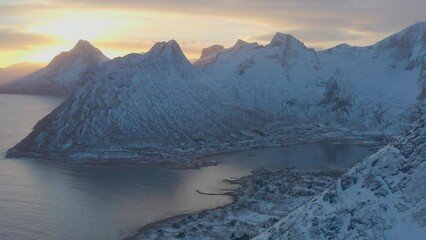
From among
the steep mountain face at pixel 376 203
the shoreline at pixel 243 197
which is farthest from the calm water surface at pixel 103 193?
the steep mountain face at pixel 376 203

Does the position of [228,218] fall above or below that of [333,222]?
below

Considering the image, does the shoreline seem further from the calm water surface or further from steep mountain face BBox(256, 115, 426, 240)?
steep mountain face BBox(256, 115, 426, 240)

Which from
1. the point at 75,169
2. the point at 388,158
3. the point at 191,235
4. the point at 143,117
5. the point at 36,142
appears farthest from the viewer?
the point at 143,117

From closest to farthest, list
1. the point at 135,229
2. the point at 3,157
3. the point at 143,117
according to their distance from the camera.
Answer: the point at 135,229 < the point at 3,157 < the point at 143,117

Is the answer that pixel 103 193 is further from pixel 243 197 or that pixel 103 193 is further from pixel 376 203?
pixel 376 203

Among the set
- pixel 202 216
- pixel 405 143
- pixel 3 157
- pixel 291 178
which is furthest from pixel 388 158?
pixel 3 157

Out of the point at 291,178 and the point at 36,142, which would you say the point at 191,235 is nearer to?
the point at 291,178

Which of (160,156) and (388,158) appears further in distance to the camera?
(160,156)
